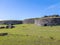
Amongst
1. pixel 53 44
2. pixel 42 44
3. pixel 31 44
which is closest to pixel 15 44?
pixel 31 44

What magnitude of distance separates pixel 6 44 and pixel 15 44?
0.63 meters

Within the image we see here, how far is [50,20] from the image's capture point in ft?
102

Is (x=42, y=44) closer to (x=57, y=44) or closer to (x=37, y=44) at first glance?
(x=37, y=44)

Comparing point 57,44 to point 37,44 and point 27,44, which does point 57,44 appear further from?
point 27,44

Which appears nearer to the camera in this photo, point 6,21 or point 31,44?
point 31,44

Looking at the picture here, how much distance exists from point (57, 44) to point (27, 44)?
6.63 ft

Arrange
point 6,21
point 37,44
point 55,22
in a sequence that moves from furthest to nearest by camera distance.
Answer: point 6,21 → point 55,22 → point 37,44

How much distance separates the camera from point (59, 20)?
3058cm

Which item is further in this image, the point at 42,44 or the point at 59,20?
the point at 59,20

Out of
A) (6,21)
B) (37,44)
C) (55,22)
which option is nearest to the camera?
(37,44)

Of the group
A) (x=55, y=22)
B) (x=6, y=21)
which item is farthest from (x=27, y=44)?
(x=6, y=21)

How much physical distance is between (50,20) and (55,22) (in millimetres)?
1457

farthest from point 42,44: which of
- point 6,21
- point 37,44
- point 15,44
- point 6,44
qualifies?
point 6,21

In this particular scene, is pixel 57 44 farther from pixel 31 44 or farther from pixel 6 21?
pixel 6 21
